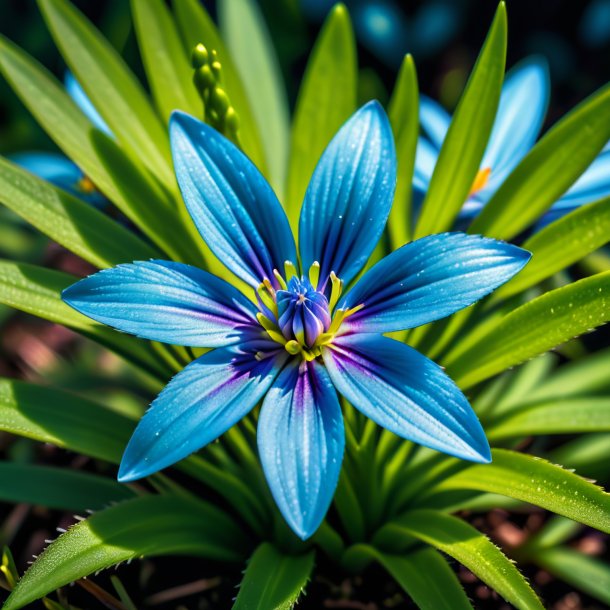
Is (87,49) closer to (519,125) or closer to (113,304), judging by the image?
(113,304)

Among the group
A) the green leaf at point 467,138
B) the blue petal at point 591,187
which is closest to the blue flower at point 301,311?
the green leaf at point 467,138

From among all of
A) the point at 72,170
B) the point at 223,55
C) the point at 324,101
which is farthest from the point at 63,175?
the point at 324,101

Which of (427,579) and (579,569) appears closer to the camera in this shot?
(427,579)

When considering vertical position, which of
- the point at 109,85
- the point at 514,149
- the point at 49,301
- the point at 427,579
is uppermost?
the point at 109,85

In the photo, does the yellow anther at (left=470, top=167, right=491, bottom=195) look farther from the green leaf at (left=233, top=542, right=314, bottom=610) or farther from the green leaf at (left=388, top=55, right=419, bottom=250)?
the green leaf at (left=233, top=542, right=314, bottom=610)

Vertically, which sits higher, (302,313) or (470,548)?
(302,313)

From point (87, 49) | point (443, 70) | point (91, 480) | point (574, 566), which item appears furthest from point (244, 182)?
point (443, 70)

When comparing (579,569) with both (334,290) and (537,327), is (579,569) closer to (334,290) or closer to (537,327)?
(537,327)

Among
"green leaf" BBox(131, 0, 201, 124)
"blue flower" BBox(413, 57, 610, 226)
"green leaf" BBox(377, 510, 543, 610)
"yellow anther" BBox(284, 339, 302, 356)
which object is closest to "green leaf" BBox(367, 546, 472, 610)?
"green leaf" BBox(377, 510, 543, 610)
